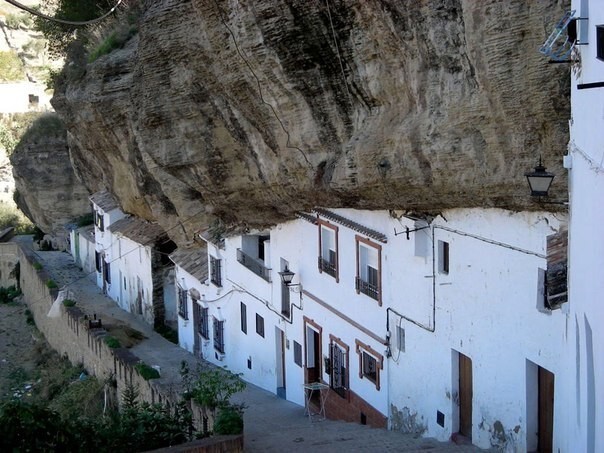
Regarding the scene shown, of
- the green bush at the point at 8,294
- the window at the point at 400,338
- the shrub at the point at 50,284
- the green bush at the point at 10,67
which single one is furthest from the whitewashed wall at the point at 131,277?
the green bush at the point at 10,67

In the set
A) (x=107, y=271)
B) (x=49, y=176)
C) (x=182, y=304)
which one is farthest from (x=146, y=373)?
(x=49, y=176)

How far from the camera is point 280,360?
20.8 m

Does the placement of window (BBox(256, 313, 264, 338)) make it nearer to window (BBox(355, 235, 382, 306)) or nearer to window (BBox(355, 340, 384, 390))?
window (BBox(355, 340, 384, 390))

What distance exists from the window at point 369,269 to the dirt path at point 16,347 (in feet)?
46.6

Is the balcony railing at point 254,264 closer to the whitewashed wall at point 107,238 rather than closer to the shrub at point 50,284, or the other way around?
the whitewashed wall at point 107,238

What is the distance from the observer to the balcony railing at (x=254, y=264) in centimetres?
2125

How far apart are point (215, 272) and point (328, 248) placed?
6.23 m

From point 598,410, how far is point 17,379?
2372 centimetres

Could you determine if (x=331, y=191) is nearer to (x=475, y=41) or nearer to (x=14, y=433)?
(x=475, y=41)

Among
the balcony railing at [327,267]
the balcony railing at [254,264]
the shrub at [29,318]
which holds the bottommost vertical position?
the shrub at [29,318]

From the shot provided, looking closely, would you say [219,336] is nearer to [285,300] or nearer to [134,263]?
[285,300]

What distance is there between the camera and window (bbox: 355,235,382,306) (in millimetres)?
16141

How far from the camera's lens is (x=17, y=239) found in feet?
157

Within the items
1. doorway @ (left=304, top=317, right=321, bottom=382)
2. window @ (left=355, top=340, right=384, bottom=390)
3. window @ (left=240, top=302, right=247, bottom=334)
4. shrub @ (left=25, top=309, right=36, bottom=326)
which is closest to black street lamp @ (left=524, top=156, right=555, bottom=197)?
window @ (left=355, top=340, right=384, bottom=390)
